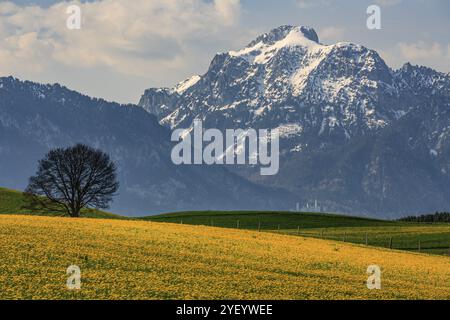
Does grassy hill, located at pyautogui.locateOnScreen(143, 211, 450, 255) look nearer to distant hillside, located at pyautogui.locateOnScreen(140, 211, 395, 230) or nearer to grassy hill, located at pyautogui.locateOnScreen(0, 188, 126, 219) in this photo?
distant hillside, located at pyautogui.locateOnScreen(140, 211, 395, 230)

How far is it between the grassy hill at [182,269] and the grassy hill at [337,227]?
4059cm

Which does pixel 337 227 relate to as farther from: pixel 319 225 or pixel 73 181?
pixel 73 181

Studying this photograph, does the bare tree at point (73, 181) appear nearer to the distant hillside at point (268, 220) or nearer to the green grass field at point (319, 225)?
the green grass field at point (319, 225)

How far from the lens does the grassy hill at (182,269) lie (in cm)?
3981

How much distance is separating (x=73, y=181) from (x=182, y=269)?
75560 millimetres

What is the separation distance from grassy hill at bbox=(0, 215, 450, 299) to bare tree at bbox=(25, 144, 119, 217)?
47.6 m

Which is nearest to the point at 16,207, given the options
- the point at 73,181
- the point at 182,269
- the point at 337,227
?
the point at 73,181

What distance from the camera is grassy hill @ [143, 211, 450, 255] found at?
11531cm

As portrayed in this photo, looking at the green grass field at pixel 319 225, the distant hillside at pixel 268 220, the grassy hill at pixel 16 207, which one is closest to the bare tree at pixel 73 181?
the green grass field at pixel 319 225

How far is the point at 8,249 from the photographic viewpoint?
160 ft

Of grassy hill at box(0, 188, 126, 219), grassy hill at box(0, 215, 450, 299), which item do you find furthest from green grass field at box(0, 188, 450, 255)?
grassy hill at box(0, 215, 450, 299)

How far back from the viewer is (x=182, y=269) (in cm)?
4844
